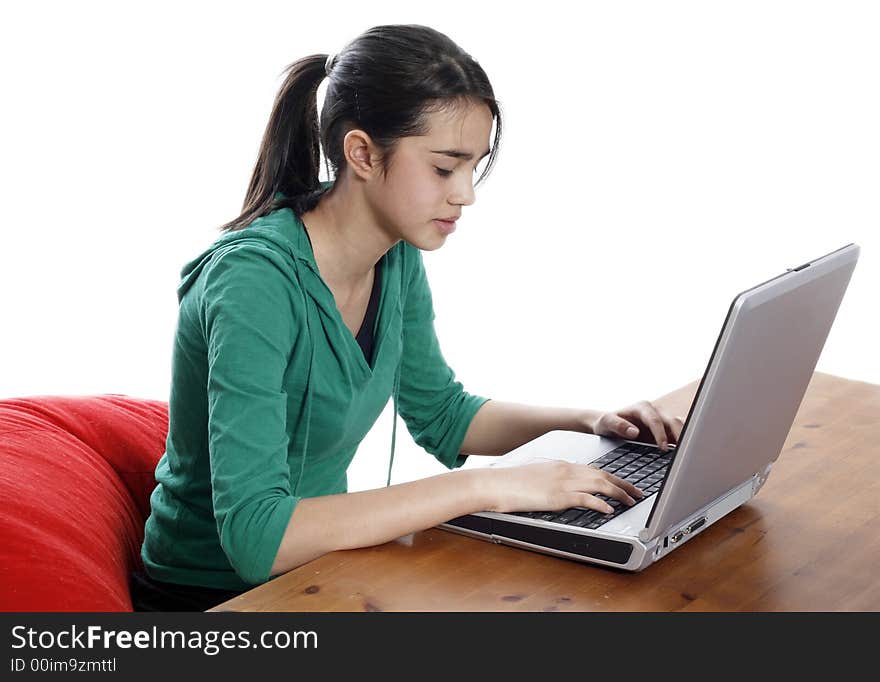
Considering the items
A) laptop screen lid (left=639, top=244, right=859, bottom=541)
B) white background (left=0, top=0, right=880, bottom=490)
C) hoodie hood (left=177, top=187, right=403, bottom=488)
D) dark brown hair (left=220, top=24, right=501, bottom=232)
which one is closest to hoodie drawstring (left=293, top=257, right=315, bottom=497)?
hoodie hood (left=177, top=187, right=403, bottom=488)

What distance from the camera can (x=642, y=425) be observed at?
1.69 meters

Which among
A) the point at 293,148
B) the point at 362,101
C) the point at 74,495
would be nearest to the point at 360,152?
the point at 362,101

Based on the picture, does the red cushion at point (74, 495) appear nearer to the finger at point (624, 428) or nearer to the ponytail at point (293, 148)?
the ponytail at point (293, 148)

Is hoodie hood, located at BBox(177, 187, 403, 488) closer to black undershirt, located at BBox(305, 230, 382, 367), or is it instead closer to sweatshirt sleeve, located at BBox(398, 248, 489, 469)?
black undershirt, located at BBox(305, 230, 382, 367)

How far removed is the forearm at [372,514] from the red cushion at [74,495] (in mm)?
308

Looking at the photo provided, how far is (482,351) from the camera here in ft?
12.4

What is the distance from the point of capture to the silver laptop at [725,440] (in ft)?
4.04

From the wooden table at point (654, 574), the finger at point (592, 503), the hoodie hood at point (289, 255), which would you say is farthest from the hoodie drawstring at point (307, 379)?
the finger at point (592, 503)

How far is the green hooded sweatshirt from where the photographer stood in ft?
4.62

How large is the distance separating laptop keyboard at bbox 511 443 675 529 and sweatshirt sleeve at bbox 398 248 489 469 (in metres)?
0.31

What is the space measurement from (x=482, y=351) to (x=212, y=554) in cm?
216

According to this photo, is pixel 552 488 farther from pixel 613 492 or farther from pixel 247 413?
pixel 247 413

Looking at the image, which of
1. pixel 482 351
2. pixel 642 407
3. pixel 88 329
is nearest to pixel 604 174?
pixel 482 351
